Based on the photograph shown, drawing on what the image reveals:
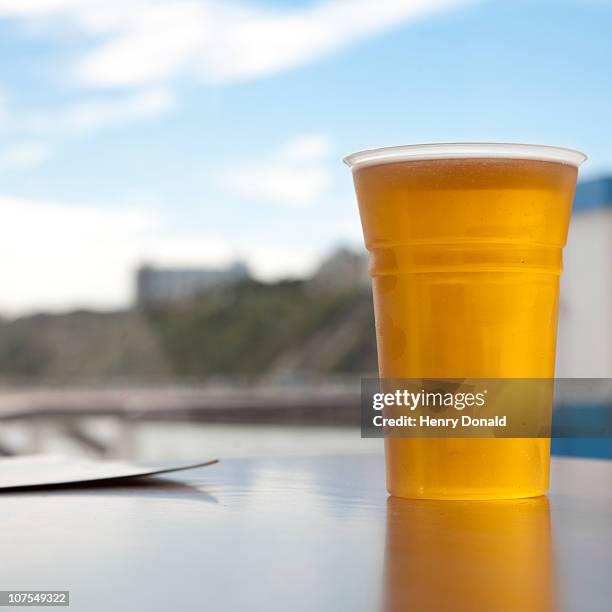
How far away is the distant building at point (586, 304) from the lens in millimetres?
3215

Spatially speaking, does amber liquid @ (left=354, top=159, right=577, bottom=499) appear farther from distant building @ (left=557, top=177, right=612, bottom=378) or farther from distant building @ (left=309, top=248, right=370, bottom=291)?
distant building @ (left=309, top=248, right=370, bottom=291)

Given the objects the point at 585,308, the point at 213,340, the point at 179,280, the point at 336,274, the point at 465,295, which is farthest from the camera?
the point at 213,340

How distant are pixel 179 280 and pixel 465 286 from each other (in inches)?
923

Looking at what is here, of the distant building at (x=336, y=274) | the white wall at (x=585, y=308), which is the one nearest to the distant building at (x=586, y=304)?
the white wall at (x=585, y=308)

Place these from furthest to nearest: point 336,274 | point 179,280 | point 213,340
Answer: point 213,340
point 336,274
point 179,280

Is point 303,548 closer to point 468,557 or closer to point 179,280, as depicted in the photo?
point 468,557

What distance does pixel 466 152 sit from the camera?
1.52ft

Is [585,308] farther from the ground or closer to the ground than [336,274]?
closer to the ground

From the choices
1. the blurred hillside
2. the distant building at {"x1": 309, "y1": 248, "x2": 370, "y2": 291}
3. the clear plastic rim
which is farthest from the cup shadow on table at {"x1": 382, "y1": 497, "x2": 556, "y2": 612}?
the blurred hillside

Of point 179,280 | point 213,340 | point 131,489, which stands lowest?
point 213,340

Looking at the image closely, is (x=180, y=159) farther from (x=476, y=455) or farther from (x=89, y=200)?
(x=476, y=455)

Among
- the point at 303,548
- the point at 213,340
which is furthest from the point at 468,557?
the point at 213,340

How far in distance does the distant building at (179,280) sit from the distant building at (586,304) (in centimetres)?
1973

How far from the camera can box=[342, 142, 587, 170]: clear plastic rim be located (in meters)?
0.46
